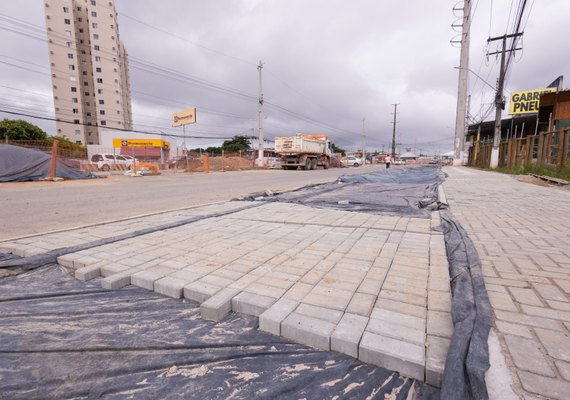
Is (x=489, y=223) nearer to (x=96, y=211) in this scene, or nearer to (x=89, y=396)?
(x=89, y=396)

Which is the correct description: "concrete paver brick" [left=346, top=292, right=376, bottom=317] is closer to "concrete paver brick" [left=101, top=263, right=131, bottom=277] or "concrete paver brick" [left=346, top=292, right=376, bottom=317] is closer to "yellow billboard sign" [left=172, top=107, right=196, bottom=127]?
"concrete paver brick" [left=101, top=263, right=131, bottom=277]

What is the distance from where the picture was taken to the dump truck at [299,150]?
27.4 metres

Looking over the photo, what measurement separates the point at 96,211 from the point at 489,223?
737 cm

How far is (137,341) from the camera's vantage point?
5.49 ft

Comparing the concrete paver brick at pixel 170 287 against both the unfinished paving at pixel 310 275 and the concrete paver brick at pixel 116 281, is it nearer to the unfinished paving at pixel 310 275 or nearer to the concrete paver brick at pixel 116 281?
the unfinished paving at pixel 310 275

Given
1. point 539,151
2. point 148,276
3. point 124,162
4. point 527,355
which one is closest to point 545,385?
point 527,355

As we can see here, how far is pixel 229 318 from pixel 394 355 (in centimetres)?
104

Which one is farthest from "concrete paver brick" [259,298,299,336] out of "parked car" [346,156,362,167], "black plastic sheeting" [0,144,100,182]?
"parked car" [346,156,362,167]

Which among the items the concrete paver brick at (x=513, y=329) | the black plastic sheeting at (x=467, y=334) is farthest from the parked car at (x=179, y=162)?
the concrete paver brick at (x=513, y=329)

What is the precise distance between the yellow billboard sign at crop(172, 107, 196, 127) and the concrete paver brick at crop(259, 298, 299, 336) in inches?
1722

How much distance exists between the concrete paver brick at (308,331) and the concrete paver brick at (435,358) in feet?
1.66

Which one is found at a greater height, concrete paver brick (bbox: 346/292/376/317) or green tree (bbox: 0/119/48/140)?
green tree (bbox: 0/119/48/140)

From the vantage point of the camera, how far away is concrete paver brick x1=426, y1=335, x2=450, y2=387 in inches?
54.4

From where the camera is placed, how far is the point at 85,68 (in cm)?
7031
